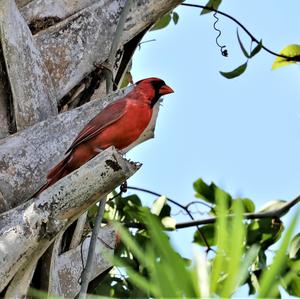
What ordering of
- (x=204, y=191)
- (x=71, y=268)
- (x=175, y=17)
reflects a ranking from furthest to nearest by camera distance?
(x=175, y=17) → (x=204, y=191) → (x=71, y=268)

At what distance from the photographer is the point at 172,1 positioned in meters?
2.00

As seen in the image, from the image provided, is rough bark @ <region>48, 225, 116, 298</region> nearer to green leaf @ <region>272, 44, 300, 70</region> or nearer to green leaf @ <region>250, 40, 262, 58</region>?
green leaf @ <region>250, 40, 262, 58</region>

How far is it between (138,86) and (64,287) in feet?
2.81

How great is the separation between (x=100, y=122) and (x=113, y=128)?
0.22 metres

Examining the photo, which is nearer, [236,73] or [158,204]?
[236,73]

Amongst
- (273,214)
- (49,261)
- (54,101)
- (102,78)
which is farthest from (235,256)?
(273,214)

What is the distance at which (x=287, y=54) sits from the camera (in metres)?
2.83

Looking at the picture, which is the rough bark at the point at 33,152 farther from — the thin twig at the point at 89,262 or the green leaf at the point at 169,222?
the green leaf at the point at 169,222

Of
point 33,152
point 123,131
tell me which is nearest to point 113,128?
point 123,131

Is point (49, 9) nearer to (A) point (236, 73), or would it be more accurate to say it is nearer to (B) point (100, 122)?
(B) point (100, 122)

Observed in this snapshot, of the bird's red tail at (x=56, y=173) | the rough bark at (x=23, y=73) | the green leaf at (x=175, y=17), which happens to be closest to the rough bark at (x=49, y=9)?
the rough bark at (x=23, y=73)

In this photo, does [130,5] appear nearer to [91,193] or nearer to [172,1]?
[172,1]

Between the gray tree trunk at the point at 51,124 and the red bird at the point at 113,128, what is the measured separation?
19mm

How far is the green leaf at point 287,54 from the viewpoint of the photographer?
2.81 meters
